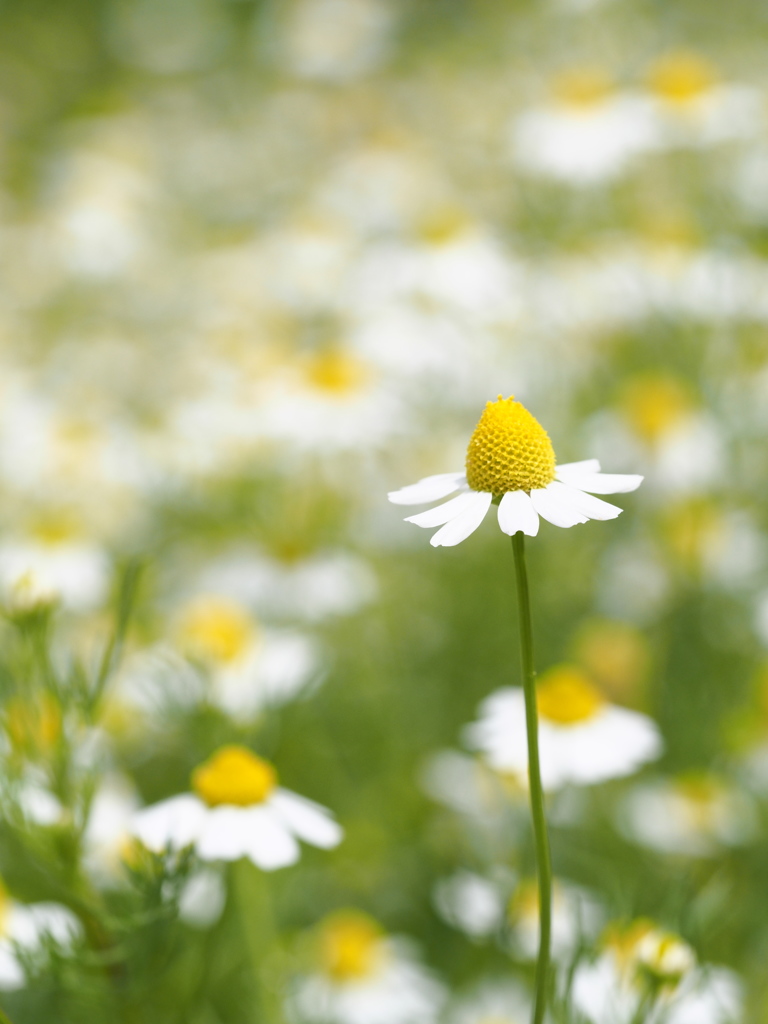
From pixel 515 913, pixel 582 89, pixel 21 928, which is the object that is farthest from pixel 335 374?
pixel 21 928

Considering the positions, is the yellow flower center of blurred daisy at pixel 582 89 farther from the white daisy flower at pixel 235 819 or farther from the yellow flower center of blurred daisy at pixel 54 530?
the white daisy flower at pixel 235 819

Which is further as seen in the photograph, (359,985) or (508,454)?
(359,985)

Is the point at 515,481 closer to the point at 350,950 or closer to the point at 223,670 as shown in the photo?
the point at 223,670

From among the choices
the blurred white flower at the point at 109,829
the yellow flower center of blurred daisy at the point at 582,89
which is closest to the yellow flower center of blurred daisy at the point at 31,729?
the blurred white flower at the point at 109,829

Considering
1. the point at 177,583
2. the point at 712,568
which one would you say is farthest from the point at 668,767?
the point at 177,583

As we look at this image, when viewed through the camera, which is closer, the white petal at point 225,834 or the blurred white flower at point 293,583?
the white petal at point 225,834

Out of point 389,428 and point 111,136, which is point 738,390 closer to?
point 389,428
